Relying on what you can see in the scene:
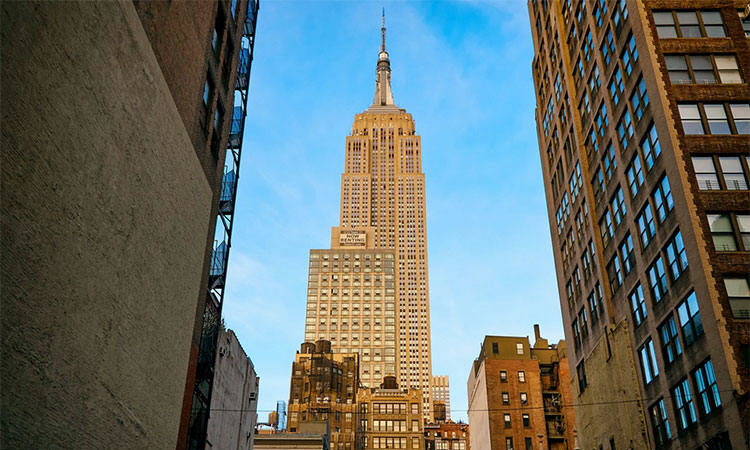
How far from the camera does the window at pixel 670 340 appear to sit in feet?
115

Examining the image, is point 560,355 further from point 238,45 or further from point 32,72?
point 32,72

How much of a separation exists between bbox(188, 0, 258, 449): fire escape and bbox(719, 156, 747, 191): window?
987 inches

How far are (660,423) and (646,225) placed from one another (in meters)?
10.9

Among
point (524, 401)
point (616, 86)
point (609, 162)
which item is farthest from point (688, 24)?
point (524, 401)

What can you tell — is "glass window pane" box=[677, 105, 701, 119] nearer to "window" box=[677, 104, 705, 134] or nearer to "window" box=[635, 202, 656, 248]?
"window" box=[677, 104, 705, 134]

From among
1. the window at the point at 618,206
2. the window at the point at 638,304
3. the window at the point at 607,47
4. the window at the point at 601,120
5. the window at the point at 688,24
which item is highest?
the window at the point at 607,47

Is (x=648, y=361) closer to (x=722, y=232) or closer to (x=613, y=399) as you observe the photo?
(x=613, y=399)

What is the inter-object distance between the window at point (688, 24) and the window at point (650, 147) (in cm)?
609

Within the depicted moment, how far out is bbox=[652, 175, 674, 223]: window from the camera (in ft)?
118

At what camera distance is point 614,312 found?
1767 inches

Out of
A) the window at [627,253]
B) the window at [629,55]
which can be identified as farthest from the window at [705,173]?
the window at [629,55]

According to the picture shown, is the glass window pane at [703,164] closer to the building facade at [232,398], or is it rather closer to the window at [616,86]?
the window at [616,86]

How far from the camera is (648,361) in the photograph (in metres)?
39.0

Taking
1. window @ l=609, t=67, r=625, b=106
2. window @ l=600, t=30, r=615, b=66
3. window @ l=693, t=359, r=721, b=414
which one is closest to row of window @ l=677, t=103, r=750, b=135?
window @ l=609, t=67, r=625, b=106
